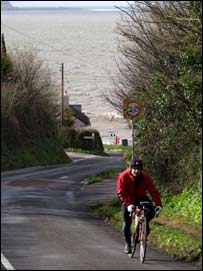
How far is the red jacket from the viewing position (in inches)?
202

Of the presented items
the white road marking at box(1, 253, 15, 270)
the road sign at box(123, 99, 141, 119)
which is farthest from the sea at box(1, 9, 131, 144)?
the white road marking at box(1, 253, 15, 270)

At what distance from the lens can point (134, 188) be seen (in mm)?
5305

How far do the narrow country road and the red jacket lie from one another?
28.9 inches

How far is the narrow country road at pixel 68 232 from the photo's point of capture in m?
9.93

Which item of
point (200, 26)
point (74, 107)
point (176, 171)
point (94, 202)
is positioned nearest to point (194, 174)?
point (176, 171)

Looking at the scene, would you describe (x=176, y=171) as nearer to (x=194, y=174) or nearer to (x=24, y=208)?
(x=194, y=174)

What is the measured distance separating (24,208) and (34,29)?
10.1 m

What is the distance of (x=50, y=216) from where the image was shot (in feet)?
53.8

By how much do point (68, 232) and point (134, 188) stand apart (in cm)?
969

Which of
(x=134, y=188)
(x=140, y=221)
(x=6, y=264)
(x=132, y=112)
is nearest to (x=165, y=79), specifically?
(x=140, y=221)

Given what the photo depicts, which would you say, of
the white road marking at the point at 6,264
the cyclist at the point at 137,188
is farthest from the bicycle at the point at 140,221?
the white road marking at the point at 6,264

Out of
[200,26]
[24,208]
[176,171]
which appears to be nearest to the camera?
[176,171]

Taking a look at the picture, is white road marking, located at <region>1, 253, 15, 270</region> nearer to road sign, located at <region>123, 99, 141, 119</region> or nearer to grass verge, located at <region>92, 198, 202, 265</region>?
grass verge, located at <region>92, 198, 202, 265</region>

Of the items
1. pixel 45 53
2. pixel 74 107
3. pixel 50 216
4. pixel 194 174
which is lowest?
pixel 50 216
